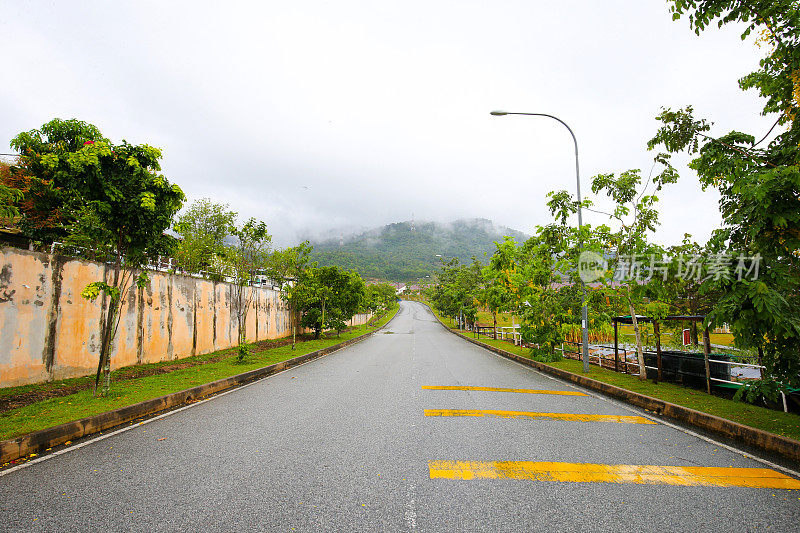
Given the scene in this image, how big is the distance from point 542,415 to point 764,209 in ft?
13.6

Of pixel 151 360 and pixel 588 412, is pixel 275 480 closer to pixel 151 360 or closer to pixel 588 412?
pixel 588 412

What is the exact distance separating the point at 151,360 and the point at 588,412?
11.8 m

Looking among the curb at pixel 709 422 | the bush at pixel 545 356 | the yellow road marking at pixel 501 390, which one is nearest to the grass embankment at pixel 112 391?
the yellow road marking at pixel 501 390

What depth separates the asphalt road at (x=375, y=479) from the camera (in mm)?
2955

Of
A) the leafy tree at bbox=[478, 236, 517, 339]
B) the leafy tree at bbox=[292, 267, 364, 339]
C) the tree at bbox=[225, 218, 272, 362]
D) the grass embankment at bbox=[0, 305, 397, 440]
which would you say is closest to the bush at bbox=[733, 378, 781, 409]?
the grass embankment at bbox=[0, 305, 397, 440]

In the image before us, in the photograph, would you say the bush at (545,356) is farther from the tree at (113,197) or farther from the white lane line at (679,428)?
the tree at (113,197)

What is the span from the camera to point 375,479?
3.66m

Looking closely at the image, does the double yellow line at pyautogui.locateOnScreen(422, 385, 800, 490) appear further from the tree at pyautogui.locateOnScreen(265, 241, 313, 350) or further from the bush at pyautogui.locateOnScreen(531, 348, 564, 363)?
the tree at pyautogui.locateOnScreen(265, 241, 313, 350)

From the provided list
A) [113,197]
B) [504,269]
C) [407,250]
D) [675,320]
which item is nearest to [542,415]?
[675,320]

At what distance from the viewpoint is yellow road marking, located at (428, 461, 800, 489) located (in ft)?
12.3

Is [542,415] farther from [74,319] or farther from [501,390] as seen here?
[74,319]

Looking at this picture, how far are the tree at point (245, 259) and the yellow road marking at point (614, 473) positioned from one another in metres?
14.6

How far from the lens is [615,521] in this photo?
2963 millimetres

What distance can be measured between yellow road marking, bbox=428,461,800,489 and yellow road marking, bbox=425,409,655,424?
200cm
